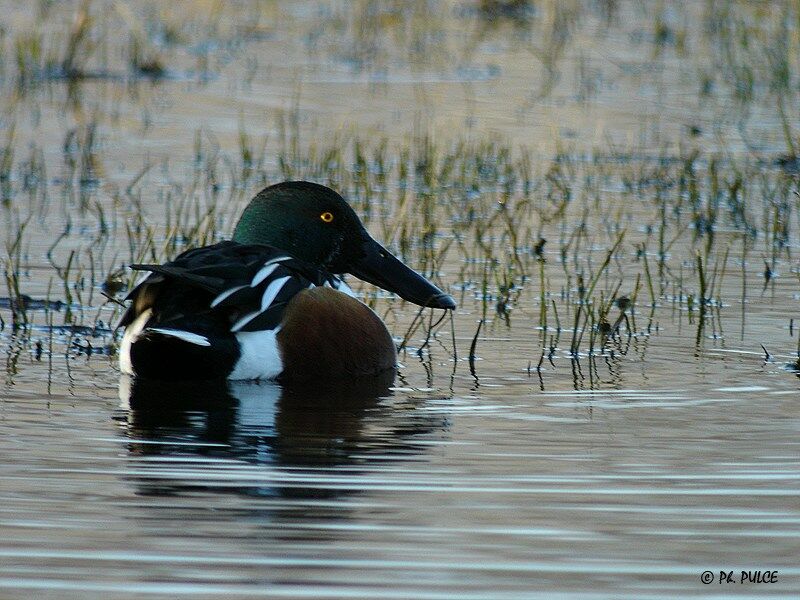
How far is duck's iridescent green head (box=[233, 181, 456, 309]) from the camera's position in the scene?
7.02 m

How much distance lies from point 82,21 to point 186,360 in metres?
8.67

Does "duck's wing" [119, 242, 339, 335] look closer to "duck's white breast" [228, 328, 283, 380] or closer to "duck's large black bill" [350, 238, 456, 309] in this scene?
"duck's white breast" [228, 328, 283, 380]

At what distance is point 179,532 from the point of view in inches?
169

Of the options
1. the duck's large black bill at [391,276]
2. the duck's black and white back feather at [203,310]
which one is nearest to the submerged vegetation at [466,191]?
the duck's large black bill at [391,276]

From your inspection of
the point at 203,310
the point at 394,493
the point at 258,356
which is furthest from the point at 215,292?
the point at 394,493

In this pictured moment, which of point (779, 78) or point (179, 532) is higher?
point (779, 78)

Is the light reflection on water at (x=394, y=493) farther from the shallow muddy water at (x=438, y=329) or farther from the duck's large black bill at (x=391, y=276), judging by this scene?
the duck's large black bill at (x=391, y=276)

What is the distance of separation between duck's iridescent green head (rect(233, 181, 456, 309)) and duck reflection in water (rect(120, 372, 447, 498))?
732 mm

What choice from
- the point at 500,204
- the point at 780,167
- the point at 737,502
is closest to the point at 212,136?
the point at 500,204

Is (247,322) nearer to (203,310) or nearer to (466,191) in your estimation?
(203,310)

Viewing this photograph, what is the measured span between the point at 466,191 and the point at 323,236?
3.50 metres

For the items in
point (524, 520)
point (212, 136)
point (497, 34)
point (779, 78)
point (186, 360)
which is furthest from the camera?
point (497, 34)

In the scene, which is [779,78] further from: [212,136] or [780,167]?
[212,136]

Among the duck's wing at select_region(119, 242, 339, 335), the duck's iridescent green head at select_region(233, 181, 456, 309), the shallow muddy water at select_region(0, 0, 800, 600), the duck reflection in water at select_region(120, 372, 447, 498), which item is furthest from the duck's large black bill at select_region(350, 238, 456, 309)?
the duck's wing at select_region(119, 242, 339, 335)
